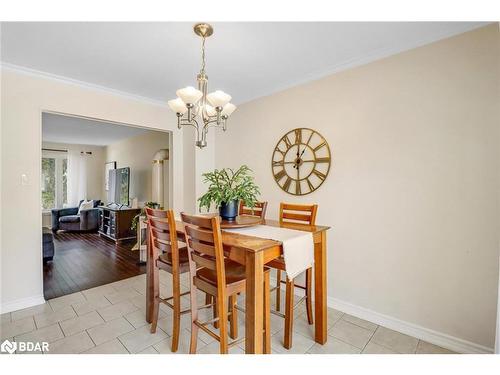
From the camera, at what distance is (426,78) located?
6.54 ft

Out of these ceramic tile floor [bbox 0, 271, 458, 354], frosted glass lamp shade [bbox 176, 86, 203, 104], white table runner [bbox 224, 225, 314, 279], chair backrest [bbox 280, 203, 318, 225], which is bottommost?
ceramic tile floor [bbox 0, 271, 458, 354]

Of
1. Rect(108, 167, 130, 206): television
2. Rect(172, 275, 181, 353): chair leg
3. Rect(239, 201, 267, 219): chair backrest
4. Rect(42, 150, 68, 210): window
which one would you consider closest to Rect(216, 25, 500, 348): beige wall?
Rect(239, 201, 267, 219): chair backrest

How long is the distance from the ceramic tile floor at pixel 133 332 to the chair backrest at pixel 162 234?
0.66 meters

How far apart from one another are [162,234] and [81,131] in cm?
511

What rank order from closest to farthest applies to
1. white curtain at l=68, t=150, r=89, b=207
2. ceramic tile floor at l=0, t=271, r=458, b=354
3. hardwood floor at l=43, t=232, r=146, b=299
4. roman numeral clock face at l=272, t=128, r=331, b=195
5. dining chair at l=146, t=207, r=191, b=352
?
dining chair at l=146, t=207, r=191, b=352 < ceramic tile floor at l=0, t=271, r=458, b=354 < roman numeral clock face at l=272, t=128, r=331, b=195 < hardwood floor at l=43, t=232, r=146, b=299 < white curtain at l=68, t=150, r=89, b=207

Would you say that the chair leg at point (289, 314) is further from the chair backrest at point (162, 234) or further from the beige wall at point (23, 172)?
the beige wall at point (23, 172)

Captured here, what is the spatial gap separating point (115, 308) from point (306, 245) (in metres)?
2.10

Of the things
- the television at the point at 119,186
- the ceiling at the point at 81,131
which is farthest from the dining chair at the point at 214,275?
the television at the point at 119,186

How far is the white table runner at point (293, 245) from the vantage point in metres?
1.54

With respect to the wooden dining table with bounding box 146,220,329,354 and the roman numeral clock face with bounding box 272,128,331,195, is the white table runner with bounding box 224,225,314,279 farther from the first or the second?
the roman numeral clock face with bounding box 272,128,331,195

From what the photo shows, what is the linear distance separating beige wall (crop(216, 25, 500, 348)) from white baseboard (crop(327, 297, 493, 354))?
0.03m

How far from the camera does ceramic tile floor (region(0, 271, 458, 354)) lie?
6.13 ft

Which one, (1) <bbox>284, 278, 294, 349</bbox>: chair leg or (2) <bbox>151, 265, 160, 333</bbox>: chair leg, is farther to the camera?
(2) <bbox>151, 265, 160, 333</bbox>: chair leg
